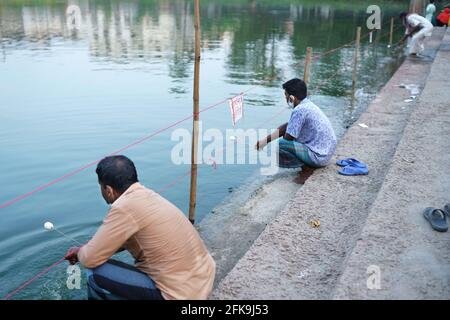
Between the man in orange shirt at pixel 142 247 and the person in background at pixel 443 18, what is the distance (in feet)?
69.9

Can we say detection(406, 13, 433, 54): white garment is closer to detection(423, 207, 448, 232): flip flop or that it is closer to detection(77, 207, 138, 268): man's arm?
detection(423, 207, 448, 232): flip flop

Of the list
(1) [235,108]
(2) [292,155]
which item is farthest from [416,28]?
(1) [235,108]

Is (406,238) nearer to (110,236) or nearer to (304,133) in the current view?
(304,133)

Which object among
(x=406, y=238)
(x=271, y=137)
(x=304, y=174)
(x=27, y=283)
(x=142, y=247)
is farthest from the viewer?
(x=304, y=174)

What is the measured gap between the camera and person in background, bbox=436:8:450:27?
20.7 m

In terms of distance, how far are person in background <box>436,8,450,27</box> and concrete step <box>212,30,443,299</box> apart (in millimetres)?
16602

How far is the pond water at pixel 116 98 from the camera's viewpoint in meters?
6.29

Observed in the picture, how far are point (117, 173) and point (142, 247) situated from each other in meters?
0.54

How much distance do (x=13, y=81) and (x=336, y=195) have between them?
12.2 meters

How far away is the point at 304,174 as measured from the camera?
6414 millimetres

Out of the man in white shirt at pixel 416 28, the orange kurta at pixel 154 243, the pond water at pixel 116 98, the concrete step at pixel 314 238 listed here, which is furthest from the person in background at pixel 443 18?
the orange kurta at pixel 154 243

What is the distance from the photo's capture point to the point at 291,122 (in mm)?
5895

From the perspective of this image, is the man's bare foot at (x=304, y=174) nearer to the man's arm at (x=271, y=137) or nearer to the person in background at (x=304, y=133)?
the person in background at (x=304, y=133)

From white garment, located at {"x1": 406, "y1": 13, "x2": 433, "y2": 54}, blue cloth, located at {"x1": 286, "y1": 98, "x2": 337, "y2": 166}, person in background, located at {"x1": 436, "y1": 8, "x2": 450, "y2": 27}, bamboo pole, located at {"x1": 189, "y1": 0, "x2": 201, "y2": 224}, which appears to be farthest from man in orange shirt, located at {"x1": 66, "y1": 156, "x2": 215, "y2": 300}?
person in background, located at {"x1": 436, "y1": 8, "x2": 450, "y2": 27}
